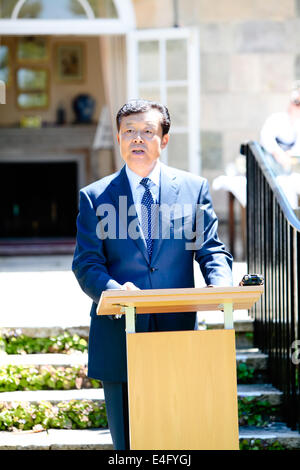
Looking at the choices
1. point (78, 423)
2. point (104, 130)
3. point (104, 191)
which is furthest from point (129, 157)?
point (104, 130)

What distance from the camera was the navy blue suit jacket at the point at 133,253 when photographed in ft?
10.0

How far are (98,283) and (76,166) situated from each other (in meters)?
11.9

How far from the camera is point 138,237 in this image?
120 inches

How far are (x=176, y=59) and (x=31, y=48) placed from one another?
6223 millimetres

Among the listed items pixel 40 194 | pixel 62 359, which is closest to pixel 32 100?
pixel 40 194

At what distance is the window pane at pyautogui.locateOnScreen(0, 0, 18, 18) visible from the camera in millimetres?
8688

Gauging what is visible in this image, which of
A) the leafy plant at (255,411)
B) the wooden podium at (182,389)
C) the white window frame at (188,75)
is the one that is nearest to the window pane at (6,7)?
the white window frame at (188,75)

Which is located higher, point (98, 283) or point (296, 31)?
point (296, 31)

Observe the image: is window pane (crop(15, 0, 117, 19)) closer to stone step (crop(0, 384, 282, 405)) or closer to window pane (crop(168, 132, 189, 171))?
window pane (crop(168, 132, 189, 171))

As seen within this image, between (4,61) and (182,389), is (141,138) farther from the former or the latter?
(4,61)

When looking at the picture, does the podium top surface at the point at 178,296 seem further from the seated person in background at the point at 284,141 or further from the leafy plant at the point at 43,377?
the seated person in background at the point at 284,141

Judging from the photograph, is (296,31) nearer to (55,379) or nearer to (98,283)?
(55,379)

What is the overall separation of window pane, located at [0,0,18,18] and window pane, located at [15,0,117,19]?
0.11m

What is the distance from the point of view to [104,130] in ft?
39.9
